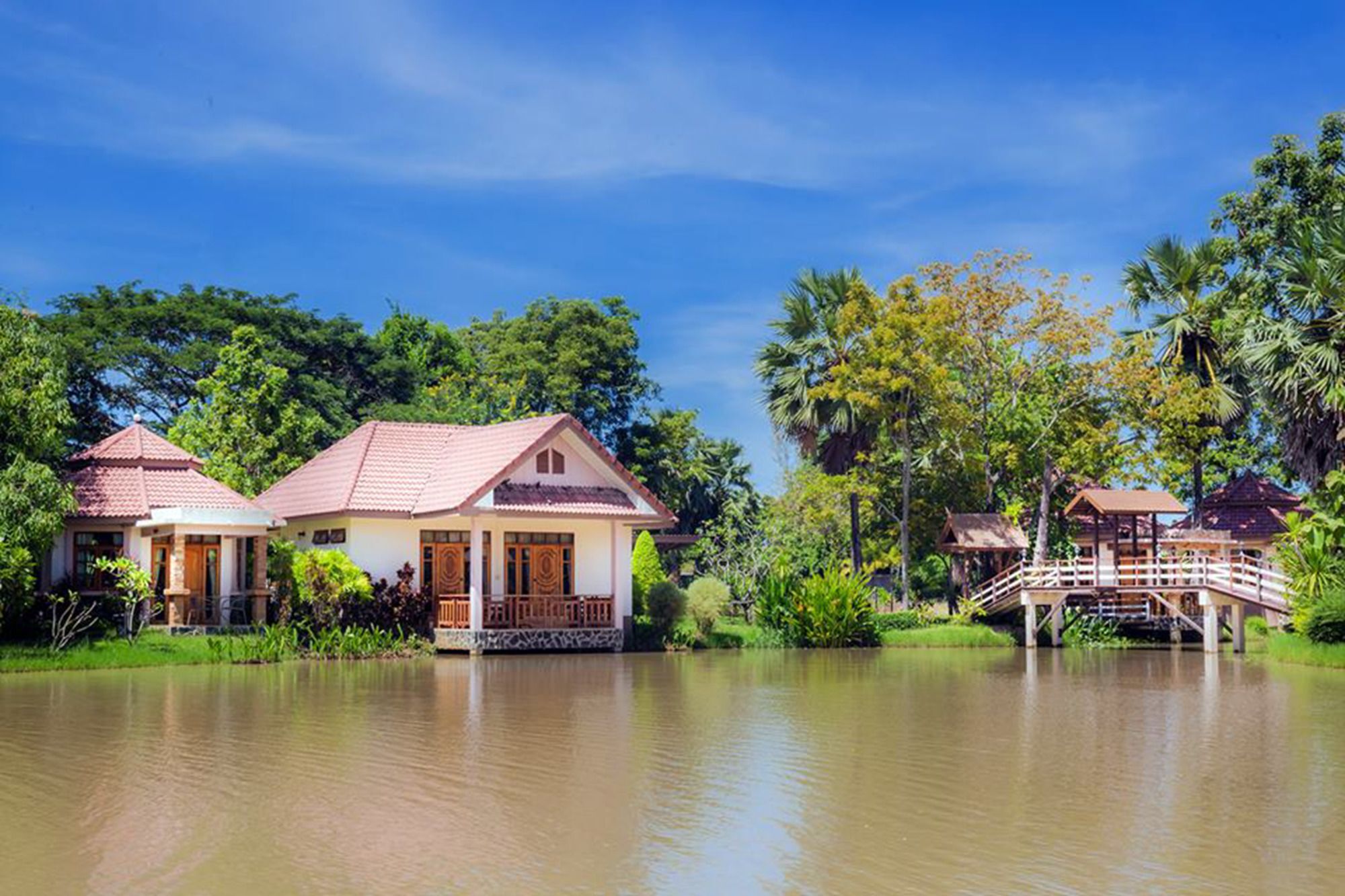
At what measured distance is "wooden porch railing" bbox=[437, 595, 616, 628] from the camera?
30.1m

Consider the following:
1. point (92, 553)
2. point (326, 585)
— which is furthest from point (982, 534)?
point (92, 553)

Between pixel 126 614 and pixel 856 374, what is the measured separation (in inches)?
732

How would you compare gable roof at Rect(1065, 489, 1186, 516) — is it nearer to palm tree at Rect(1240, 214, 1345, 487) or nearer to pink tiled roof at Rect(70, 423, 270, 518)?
palm tree at Rect(1240, 214, 1345, 487)

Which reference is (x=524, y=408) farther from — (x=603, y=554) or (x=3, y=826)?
(x=3, y=826)

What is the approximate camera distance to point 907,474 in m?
37.3

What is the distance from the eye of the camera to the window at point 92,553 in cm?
2858

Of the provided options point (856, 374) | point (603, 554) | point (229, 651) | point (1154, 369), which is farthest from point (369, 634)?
point (1154, 369)

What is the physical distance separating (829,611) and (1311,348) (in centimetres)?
1138

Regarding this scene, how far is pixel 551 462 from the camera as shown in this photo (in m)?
31.5

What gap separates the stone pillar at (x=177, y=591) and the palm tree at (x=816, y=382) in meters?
16.9

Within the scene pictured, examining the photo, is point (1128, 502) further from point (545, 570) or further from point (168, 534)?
point (168, 534)

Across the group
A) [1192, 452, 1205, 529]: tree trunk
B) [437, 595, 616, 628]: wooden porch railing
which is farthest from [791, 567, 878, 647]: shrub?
[1192, 452, 1205, 529]: tree trunk

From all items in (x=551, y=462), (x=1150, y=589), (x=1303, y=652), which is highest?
(x=551, y=462)

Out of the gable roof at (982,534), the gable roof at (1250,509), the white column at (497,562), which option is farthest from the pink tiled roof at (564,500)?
the gable roof at (1250,509)
